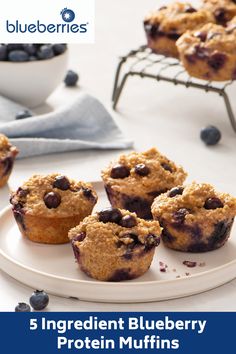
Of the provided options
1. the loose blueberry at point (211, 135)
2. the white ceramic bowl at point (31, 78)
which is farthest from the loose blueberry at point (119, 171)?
the white ceramic bowl at point (31, 78)

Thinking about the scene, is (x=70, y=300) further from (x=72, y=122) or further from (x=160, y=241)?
(x=72, y=122)

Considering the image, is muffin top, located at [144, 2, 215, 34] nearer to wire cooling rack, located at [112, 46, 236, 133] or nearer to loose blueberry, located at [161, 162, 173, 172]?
wire cooling rack, located at [112, 46, 236, 133]

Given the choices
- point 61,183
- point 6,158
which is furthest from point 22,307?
point 6,158

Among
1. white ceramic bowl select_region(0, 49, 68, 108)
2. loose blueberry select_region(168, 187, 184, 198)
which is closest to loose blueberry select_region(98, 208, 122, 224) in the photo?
loose blueberry select_region(168, 187, 184, 198)

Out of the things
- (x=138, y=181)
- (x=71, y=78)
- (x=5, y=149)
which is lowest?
(x=71, y=78)

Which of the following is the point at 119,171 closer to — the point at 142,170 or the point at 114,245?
the point at 142,170

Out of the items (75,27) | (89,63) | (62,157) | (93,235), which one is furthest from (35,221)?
(89,63)

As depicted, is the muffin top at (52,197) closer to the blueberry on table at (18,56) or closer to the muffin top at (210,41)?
the muffin top at (210,41)
